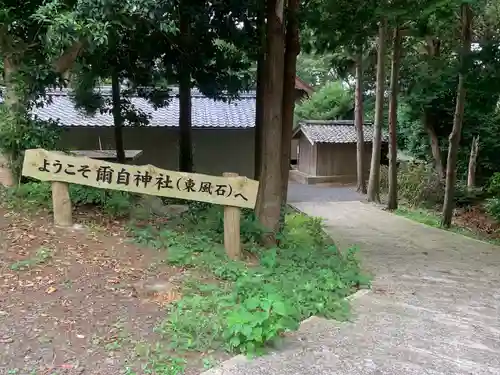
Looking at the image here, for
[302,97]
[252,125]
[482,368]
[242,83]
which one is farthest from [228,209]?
[302,97]

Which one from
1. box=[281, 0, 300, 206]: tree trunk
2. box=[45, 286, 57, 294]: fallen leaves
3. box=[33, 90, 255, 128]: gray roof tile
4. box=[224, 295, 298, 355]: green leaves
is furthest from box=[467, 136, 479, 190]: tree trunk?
box=[45, 286, 57, 294]: fallen leaves

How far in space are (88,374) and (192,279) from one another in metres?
1.77

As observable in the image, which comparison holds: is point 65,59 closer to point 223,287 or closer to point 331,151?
point 223,287

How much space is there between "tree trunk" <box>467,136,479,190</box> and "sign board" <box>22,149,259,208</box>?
15.6 m

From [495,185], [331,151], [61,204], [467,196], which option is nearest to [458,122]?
[495,185]

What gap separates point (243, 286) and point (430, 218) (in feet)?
41.5

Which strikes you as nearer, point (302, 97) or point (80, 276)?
point (80, 276)

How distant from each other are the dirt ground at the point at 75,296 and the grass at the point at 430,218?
10681 millimetres

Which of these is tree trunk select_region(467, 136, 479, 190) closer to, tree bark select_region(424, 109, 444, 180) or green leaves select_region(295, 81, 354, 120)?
tree bark select_region(424, 109, 444, 180)

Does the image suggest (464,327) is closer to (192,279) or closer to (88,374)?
(192,279)

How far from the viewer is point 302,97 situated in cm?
2992

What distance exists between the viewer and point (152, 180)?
18.7ft

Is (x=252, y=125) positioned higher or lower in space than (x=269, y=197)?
higher

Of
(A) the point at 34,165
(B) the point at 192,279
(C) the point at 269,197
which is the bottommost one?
(B) the point at 192,279
